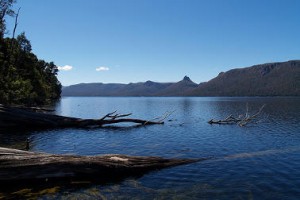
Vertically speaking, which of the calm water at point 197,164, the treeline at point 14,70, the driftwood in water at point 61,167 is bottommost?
the calm water at point 197,164

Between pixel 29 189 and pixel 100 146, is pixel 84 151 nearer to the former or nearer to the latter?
pixel 100 146

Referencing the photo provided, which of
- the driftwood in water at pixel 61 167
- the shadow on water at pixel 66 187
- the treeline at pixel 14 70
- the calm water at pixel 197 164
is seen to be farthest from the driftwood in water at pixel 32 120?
the shadow on water at pixel 66 187

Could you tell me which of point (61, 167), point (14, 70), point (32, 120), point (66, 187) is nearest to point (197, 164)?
point (66, 187)

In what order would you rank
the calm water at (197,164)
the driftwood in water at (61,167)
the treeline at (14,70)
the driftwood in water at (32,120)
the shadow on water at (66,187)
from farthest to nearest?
the treeline at (14,70), the driftwood in water at (32,120), the calm water at (197,164), the driftwood in water at (61,167), the shadow on water at (66,187)

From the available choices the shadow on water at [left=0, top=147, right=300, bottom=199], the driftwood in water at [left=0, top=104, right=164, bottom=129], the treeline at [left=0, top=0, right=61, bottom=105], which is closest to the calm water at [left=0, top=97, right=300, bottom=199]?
the shadow on water at [left=0, top=147, right=300, bottom=199]

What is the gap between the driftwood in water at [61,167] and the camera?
17.3 m

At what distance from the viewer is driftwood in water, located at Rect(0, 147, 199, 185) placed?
17.3 metres

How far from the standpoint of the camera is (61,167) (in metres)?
18.2

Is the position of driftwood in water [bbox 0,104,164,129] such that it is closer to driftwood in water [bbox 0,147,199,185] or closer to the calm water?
the calm water

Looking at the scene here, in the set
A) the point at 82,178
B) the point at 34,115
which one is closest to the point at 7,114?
the point at 34,115

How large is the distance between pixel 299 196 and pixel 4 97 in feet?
170

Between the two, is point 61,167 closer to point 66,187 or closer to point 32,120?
point 66,187

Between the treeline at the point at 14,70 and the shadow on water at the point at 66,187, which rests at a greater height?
the treeline at the point at 14,70

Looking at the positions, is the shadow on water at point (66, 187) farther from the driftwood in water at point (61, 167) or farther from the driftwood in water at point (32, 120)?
the driftwood in water at point (32, 120)
